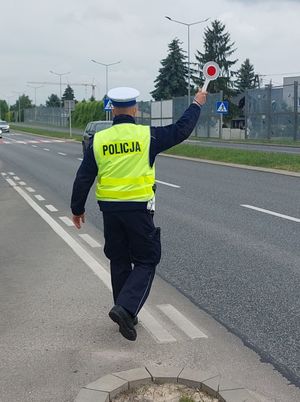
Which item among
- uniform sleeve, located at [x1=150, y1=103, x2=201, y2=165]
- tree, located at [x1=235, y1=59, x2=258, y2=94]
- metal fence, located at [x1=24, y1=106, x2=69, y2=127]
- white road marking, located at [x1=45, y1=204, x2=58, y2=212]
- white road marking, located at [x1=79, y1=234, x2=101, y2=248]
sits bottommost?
white road marking, located at [x1=79, y1=234, x2=101, y2=248]

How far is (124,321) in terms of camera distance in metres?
4.10

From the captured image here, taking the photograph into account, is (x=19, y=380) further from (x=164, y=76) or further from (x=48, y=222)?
(x=164, y=76)

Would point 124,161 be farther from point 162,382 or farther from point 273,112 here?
point 273,112

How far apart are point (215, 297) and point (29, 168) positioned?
655 inches

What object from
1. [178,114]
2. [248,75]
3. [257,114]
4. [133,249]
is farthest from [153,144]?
[248,75]

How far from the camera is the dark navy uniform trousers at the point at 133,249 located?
13.7 ft

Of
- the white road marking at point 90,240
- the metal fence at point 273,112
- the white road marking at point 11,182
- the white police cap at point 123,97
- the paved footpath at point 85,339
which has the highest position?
the metal fence at point 273,112

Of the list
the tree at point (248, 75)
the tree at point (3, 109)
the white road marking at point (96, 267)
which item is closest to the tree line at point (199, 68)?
the tree at point (248, 75)

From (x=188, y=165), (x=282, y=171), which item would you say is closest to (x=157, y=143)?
(x=282, y=171)

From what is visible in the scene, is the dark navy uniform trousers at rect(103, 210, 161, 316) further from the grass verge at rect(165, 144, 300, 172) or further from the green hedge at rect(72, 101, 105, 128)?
the green hedge at rect(72, 101, 105, 128)

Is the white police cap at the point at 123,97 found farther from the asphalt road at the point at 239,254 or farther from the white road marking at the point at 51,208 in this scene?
the white road marking at the point at 51,208

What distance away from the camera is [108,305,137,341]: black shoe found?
410cm

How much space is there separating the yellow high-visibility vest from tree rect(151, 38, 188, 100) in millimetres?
77728

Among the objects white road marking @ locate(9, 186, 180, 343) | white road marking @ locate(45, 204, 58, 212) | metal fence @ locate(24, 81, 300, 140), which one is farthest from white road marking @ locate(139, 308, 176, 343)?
metal fence @ locate(24, 81, 300, 140)
